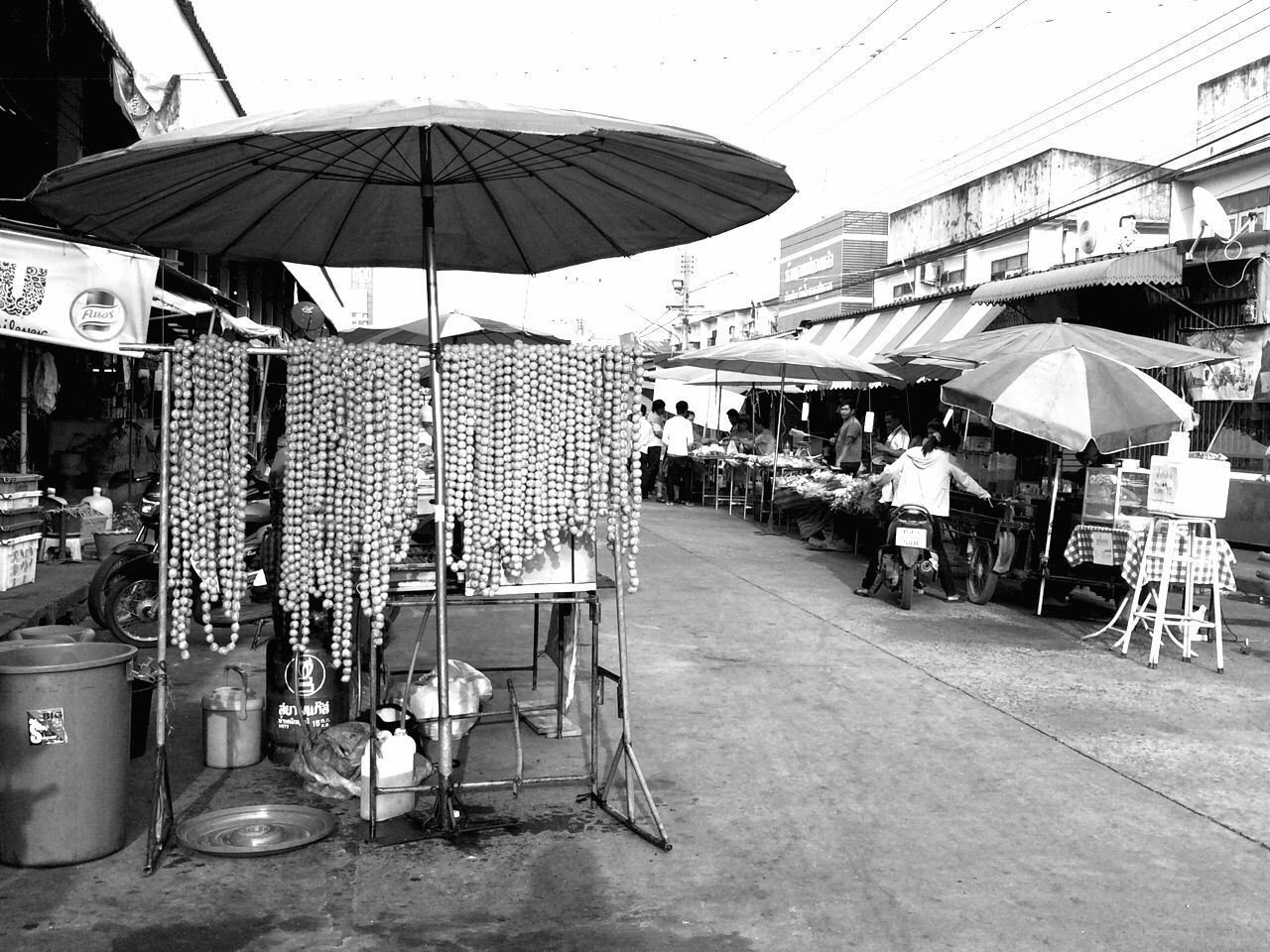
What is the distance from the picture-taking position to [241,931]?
3.87m

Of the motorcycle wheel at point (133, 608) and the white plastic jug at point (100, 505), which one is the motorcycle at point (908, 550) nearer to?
the motorcycle wheel at point (133, 608)

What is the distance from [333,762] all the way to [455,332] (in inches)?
424

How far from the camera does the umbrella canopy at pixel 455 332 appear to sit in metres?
15.2

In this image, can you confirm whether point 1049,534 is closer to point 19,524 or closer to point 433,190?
point 433,190

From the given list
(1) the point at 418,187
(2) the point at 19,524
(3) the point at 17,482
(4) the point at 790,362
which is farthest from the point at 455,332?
(1) the point at 418,187

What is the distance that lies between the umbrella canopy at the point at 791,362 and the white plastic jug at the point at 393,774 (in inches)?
443

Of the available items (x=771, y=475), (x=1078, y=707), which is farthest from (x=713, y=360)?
(x=1078, y=707)

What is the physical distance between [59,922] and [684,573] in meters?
9.33

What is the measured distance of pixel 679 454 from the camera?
74.7 ft

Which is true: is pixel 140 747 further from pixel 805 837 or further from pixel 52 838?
→ pixel 805 837

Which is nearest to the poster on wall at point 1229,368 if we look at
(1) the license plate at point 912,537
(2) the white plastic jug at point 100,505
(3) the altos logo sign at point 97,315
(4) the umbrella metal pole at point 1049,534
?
(4) the umbrella metal pole at point 1049,534

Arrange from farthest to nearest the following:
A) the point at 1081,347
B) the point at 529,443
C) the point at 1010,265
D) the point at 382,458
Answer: the point at 1010,265 → the point at 1081,347 → the point at 529,443 → the point at 382,458

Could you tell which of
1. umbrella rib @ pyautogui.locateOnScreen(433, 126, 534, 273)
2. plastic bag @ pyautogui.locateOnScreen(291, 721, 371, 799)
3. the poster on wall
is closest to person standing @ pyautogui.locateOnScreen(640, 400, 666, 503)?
the poster on wall

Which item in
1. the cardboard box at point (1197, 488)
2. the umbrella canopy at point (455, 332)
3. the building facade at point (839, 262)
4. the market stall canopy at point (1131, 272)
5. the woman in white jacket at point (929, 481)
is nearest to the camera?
the cardboard box at point (1197, 488)
